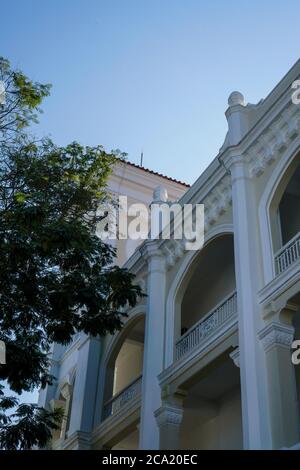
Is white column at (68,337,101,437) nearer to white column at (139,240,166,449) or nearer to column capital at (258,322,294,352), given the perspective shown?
white column at (139,240,166,449)

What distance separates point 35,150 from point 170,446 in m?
6.45

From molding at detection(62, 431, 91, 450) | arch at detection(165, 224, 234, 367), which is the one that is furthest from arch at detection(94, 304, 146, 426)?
arch at detection(165, 224, 234, 367)

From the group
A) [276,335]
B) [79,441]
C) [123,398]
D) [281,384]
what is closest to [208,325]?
[276,335]

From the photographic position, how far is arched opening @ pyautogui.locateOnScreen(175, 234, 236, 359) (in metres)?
14.9

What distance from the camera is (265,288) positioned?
12.8m

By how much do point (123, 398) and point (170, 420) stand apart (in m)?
3.07

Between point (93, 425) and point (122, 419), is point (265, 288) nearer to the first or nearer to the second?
point (122, 419)

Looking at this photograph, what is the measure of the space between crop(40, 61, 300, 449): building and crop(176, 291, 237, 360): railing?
29mm

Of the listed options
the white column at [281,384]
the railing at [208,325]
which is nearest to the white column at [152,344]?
the railing at [208,325]

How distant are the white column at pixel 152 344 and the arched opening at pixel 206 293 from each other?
1.51 feet

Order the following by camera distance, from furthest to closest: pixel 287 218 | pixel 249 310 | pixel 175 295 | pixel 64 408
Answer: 1. pixel 64 408
2. pixel 175 295
3. pixel 287 218
4. pixel 249 310

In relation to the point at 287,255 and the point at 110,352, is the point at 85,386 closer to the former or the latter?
the point at 110,352

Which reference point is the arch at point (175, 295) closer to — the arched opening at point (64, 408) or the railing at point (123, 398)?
the railing at point (123, 398)

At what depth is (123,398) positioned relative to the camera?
17.7 meters
